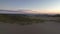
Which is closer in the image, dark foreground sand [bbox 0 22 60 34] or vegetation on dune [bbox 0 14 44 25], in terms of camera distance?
dark foreground sand [bbox 0 22 60 34]

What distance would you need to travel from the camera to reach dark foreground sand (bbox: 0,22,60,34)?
1783mm

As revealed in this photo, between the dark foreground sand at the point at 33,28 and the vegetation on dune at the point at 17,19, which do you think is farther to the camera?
the vegetation on dune at the point at 17,19

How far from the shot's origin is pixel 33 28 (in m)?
1.86

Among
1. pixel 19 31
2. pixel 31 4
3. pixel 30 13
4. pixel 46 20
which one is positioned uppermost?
pixel 31 4

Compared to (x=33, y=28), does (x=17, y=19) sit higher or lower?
higher

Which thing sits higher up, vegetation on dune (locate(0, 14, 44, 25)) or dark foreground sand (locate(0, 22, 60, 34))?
vegetation on dune (locate(0, 14, 44, 25))

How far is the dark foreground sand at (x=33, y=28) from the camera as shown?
178 centimetres

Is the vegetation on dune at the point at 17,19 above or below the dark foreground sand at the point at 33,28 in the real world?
above

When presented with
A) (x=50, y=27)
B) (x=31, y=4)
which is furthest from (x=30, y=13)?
(x=50, y=27)

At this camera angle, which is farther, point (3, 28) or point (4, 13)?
point (4, 13)

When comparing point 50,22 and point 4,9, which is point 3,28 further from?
point 50,22

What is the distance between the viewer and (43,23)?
194cm

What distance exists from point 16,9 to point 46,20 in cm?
59

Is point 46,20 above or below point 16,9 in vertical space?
below
